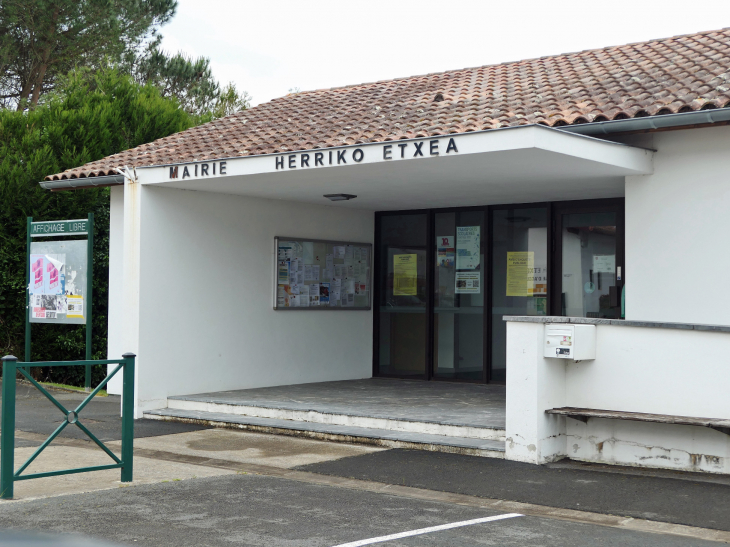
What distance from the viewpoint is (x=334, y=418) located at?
29.3 feet

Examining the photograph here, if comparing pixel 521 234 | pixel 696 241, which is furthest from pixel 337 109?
pixel 696 241

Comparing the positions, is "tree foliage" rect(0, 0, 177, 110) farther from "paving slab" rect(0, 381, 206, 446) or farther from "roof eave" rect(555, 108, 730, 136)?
"roof eave" rect(555, 108, 730, 136)

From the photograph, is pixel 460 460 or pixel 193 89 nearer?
pixel 460 460

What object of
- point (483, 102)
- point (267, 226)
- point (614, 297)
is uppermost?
point (483, 102)

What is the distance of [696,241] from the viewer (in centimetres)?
793

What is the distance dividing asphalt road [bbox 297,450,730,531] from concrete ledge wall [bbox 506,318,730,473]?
1.16ft

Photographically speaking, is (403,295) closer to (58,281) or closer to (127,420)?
(58,281)

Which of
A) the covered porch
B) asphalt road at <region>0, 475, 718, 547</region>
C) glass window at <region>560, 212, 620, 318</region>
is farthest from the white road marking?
glass window at <region>560, 212, 620, 318</region>

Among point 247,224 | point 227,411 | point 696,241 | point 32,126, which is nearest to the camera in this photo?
point 696,241

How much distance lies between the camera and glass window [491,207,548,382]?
36.7 feet

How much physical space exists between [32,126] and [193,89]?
14029 millimetres

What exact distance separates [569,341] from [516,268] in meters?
4.32

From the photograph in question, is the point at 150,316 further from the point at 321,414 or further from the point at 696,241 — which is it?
the point at 696,241

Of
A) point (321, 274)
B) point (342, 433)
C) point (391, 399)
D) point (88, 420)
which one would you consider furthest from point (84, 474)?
point (321, 274)
